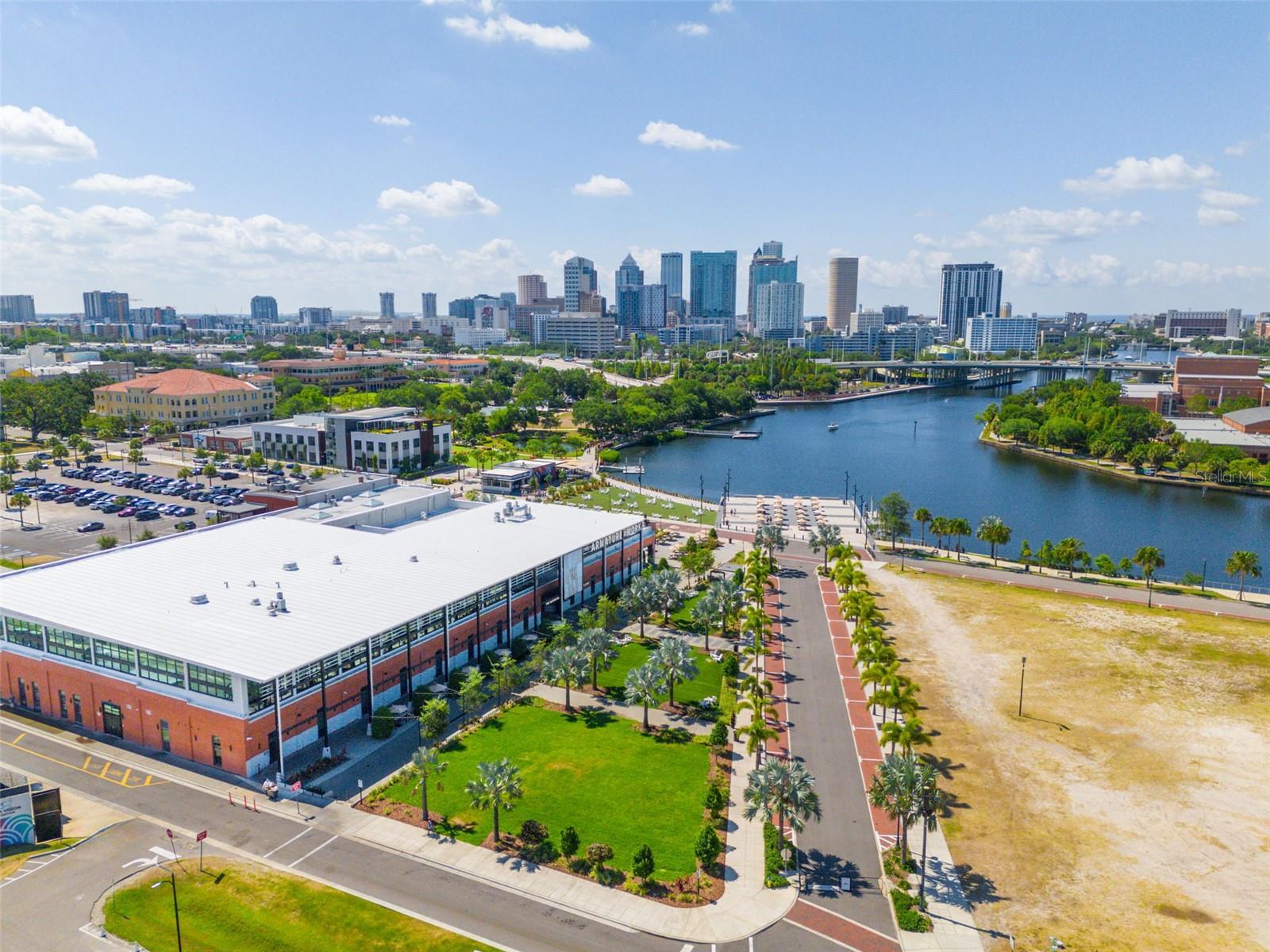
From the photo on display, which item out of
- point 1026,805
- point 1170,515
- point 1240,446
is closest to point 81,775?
point 1026,805

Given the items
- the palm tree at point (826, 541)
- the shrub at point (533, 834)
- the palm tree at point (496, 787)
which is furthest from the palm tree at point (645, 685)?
the palm tree at point (826, 541)

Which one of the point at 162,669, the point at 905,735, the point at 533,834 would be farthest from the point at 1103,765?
the point at 162,669

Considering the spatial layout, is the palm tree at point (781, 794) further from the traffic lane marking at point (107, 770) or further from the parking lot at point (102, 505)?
the parking lot at point (102, 505)

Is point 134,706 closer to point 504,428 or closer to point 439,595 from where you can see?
point 439,595

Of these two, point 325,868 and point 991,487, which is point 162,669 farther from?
point 991,487

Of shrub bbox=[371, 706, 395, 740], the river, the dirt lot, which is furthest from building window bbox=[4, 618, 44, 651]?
the river
